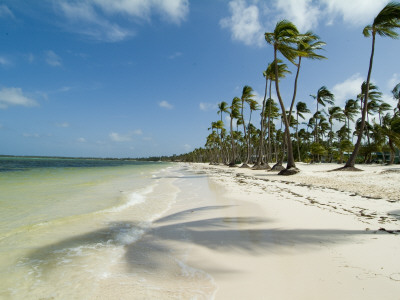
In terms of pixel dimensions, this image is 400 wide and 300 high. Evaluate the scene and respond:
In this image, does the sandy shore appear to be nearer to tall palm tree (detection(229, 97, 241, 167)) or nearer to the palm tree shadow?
the palm tree shadow

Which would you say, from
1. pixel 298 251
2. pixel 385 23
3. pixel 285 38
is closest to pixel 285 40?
pixel 285 38

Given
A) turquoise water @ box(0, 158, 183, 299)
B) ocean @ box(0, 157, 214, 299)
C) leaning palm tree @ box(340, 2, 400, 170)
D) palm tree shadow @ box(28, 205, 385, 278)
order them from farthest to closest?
leaning palm tree @ box(340, 2, 400, 170)
palm tree shadow @ box(28, 205, 385, 278)
turquoise water @ box(0, 158, 183, 299)
ocean @ box(0, 157, 214, 299)

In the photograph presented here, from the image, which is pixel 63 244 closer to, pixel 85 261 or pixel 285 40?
pixel 85 261

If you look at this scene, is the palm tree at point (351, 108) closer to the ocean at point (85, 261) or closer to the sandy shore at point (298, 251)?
the sandy shore at point (298, 251)

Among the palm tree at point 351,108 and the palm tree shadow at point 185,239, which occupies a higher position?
the palm tree at point 351,108

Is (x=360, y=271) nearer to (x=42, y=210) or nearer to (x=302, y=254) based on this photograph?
(x=302, y=254)

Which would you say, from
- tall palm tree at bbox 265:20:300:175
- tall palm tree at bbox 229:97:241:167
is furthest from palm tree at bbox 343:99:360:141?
tall palm tree at bbox 265:20:300:175

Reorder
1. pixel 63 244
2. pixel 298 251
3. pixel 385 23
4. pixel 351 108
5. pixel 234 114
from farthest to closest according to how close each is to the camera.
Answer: pixel 234 114 < pixel 351 108 < pixel 385 23 < pixel 63 244 < pixel 298 251

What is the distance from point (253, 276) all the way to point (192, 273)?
773mm

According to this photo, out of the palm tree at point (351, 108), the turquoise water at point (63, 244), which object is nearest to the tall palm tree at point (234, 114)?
the palm tree at point (351, 108)

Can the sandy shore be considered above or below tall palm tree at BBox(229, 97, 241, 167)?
below

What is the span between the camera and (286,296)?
2090mm

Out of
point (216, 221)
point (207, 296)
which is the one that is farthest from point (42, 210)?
point (207, 296)

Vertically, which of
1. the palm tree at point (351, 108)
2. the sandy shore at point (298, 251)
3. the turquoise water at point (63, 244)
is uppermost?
the palm tree at point (351, 108)
